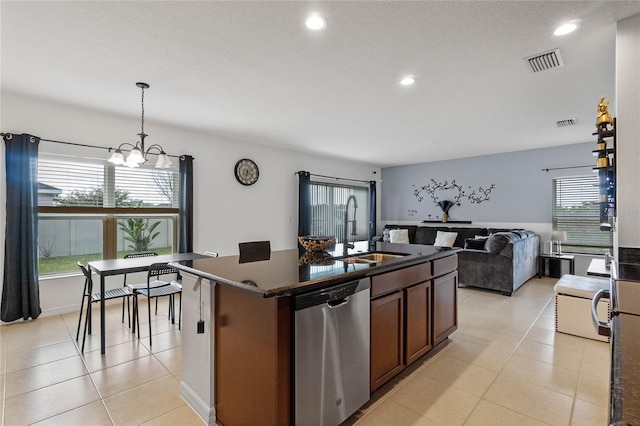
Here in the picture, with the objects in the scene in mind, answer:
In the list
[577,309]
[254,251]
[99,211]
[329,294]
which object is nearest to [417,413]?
[329,294]

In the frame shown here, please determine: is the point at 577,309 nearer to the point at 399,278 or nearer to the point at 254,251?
the point at 399,278

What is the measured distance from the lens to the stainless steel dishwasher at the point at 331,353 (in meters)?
1.54

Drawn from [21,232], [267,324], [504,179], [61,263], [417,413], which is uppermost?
[504,179]

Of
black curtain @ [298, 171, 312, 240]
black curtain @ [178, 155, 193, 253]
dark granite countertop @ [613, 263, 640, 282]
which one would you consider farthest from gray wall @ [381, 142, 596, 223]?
black curtain @ [178, 155, 193, 253]

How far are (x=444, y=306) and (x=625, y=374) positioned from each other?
7.66 feet

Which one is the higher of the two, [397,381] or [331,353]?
[331,353]

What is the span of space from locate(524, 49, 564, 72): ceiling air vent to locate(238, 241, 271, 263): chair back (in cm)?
265

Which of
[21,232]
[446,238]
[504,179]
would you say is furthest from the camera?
[446,238]

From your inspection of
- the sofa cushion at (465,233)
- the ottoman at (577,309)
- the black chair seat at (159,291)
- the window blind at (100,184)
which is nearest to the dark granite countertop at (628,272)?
the ottoman at (577,309)

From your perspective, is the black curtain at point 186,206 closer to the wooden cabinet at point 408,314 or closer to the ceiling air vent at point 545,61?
the wooden cabinet at point 408,314

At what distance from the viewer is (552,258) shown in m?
5.61

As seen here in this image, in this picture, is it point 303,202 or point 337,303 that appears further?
point 303,202

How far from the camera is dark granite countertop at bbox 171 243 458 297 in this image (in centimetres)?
149

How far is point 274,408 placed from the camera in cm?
145
